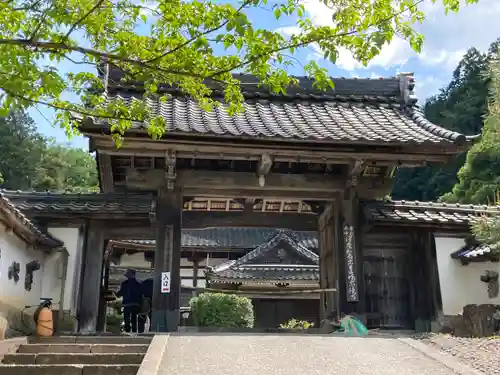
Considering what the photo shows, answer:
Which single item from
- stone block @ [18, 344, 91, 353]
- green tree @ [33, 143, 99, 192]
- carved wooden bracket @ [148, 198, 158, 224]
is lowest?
stone block @ [18, 344, 91, 353]

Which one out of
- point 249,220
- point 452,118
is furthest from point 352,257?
point 452,118

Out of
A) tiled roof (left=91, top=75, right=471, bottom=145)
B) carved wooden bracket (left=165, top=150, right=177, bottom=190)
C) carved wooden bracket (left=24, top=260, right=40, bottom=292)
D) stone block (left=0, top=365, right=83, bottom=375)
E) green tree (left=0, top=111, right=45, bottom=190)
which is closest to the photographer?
stone block (left=0, top=365, right=83, bottom=375)

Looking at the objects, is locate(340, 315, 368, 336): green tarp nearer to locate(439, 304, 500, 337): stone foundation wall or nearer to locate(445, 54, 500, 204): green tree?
locate(439, 304, 500, 337): stone foundation wall

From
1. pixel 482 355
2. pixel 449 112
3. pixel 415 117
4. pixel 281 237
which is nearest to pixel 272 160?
pixel 415 117

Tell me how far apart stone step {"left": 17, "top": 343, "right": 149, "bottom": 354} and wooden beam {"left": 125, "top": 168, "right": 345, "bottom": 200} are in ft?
12.8

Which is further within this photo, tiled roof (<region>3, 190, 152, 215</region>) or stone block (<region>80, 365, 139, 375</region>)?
tiled roof (<region>3, 190, 152, 215</region>)

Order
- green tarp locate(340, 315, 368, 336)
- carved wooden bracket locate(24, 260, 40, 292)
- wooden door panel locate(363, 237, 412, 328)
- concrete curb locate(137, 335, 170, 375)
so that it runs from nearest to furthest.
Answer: concrete curb locate(137, 335, 170, 375), green tarp locate(340, 315, 368, 336), carved wooden bracket locate(24, 260, 40, 292), wooden door panel locate(363, 237, 412, 328)

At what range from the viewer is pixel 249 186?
1076 cm

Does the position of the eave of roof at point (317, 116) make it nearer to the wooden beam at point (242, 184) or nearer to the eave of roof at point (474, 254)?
the wooden beam at point (242, 184)

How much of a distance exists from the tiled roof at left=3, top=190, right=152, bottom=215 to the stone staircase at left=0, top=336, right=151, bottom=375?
3.45 m

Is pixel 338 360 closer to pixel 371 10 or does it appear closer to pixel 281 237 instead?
pixel 371 10

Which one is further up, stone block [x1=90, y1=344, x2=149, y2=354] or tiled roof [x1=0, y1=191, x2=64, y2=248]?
tiled roof [x1=0, y1=191, x2=64, y2=248]

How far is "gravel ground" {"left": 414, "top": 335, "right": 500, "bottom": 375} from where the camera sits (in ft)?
19.7

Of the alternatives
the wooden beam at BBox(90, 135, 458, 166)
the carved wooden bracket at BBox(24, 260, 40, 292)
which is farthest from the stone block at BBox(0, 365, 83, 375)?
the wooden beam at BBox(90, 135, 458, 166)
